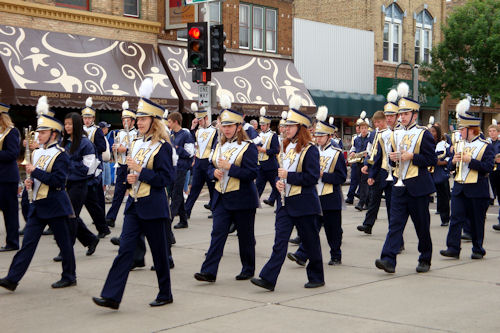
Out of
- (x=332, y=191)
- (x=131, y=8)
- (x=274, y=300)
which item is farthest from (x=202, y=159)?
(x=131, y=8)

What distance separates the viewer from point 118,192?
39.9ft

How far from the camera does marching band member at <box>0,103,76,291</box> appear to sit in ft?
25.8

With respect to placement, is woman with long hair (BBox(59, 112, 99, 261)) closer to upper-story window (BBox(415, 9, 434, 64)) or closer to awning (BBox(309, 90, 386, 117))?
awning (BBox(309, 90, 386, 117))

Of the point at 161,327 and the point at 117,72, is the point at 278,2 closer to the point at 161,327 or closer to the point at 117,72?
the point at 117,72

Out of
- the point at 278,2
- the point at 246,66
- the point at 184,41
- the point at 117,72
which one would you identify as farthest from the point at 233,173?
the point at 278,2

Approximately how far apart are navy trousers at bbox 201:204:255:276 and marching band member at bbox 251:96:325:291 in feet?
1.69

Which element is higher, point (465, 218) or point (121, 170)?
point (121, 170)

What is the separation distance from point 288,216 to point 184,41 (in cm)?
1920

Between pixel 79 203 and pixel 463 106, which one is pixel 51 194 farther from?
pixel 463 106

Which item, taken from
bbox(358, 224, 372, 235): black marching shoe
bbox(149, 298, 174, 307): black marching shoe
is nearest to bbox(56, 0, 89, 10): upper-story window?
bbox(358, 224, 372, 235): black marching shoe

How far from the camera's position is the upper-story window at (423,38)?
38188 mm

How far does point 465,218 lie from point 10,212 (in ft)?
19.7

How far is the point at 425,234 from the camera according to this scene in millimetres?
8828

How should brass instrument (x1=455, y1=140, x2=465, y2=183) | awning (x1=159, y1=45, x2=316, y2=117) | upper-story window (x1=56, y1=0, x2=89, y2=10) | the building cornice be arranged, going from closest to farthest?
brass instrument (x1=455, y1=140, x2=465, y2=183)
the building cornice
upper-story window (x1=56, y1=0, x2=89, y2=10)
awning (x1=159, y1=45, x2=316, y2=117)
